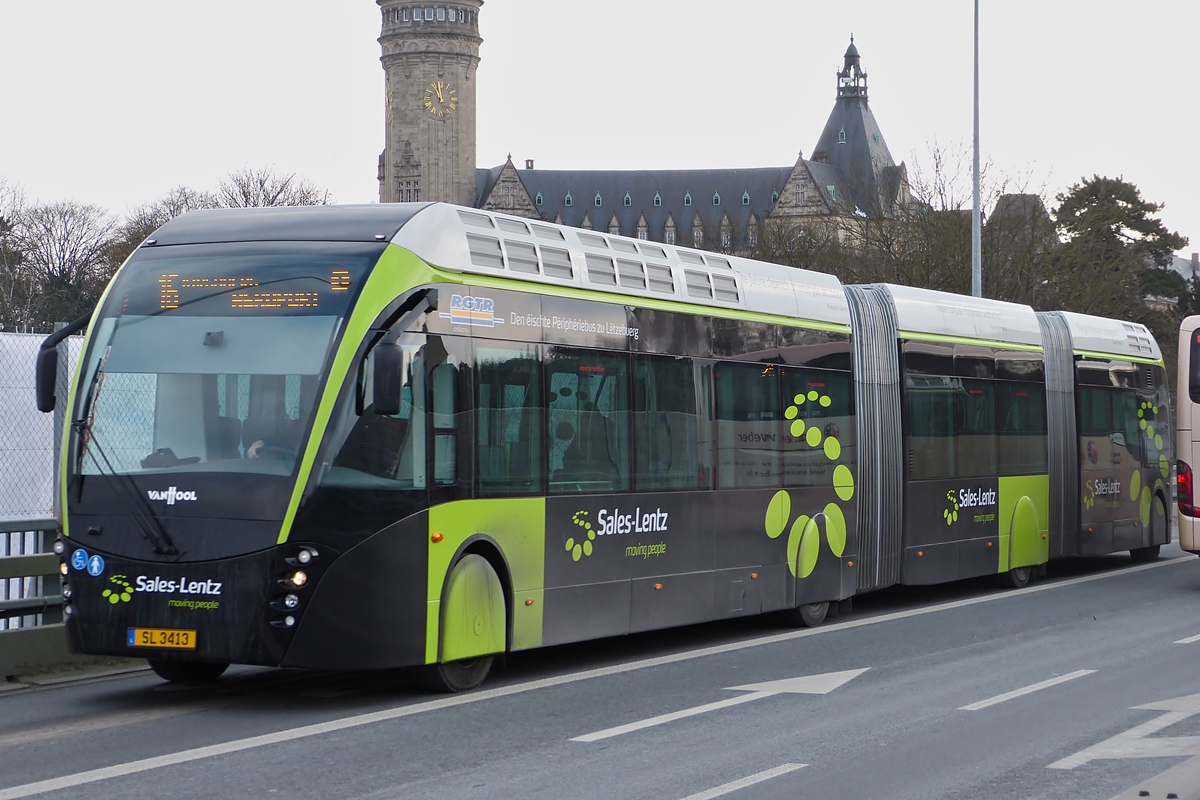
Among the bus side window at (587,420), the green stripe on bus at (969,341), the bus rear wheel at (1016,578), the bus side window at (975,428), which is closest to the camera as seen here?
the bus side window at (587,420)

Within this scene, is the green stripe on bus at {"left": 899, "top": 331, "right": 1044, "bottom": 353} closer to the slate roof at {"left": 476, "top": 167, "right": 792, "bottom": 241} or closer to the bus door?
the bus door

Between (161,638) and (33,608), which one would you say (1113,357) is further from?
(161,638)

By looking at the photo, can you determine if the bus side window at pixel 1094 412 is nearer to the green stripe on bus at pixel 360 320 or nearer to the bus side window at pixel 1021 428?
the bus side window at pixel 1021 428

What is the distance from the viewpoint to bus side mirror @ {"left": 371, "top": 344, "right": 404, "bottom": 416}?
9.11 m

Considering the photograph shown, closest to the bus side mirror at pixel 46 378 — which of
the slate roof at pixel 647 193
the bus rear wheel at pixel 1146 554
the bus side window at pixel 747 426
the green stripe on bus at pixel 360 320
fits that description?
the green stripe on bus at pixel 360 320

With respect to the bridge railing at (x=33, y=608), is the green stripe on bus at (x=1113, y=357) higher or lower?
higher

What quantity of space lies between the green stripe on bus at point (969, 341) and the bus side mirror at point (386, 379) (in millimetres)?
8523

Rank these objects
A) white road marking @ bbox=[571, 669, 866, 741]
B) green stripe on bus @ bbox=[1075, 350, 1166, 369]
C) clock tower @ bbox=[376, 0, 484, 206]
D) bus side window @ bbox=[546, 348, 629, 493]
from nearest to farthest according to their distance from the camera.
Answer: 1. white road marking @ bbox=[571, 669, 866, 741]
2. bus side window @ bbox=[546, 348, 629, 493]
3. green stripe on bus @ bbox=[1075, 350, 1166, 369]
4. clock tower @ bbox=[376, 0, 484, 206]

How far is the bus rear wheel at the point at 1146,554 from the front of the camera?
75.6 feet

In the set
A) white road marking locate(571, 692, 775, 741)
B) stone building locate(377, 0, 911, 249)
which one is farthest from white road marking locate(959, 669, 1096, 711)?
stone building locate(377, 0, 911, 249)

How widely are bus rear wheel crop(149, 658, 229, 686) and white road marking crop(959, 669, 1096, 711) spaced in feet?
15.8

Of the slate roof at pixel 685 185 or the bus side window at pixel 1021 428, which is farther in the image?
the slate roof at pixel 685 185

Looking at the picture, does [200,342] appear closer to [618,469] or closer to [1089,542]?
[618,469]

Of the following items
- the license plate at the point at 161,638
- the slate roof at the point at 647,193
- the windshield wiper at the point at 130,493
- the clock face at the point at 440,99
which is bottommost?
the license plate at the point at 161,638
